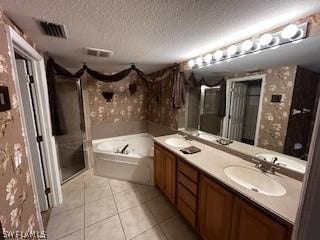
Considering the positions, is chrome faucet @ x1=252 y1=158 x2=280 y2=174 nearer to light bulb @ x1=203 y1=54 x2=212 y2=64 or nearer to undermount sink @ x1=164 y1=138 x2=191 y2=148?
undermount sink @ x1=164 y1=138 x2=191 y2=148

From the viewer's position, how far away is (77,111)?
10.1ft

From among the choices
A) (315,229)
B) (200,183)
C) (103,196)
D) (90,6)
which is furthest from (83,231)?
(90,6)

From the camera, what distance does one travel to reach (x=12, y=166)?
1021 millimetres

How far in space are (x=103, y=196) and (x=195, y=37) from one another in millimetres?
2485

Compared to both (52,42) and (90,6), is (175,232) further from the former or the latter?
(52,42)

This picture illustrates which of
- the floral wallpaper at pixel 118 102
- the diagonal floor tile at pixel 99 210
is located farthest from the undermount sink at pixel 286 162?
the floral wallpaper at pixel 118 102

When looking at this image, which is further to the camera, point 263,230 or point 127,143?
point 127,143

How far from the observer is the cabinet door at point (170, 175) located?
6.47ft

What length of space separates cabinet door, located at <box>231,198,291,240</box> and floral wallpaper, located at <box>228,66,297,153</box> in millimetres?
732

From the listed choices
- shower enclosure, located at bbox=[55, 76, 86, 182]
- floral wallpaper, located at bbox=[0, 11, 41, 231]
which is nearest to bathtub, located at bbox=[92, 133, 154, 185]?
shower enclosure, located at bbox=[55, 76, 86, 182]

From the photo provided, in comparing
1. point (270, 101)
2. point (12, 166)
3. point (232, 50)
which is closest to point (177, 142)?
point (270, 101)

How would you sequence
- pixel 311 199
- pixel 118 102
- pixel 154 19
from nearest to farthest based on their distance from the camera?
pixel 311 199 → pixel 154 19 → pixel 118 102

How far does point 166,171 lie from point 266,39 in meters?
1.87

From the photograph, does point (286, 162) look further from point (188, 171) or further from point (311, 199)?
point (311, 199)
